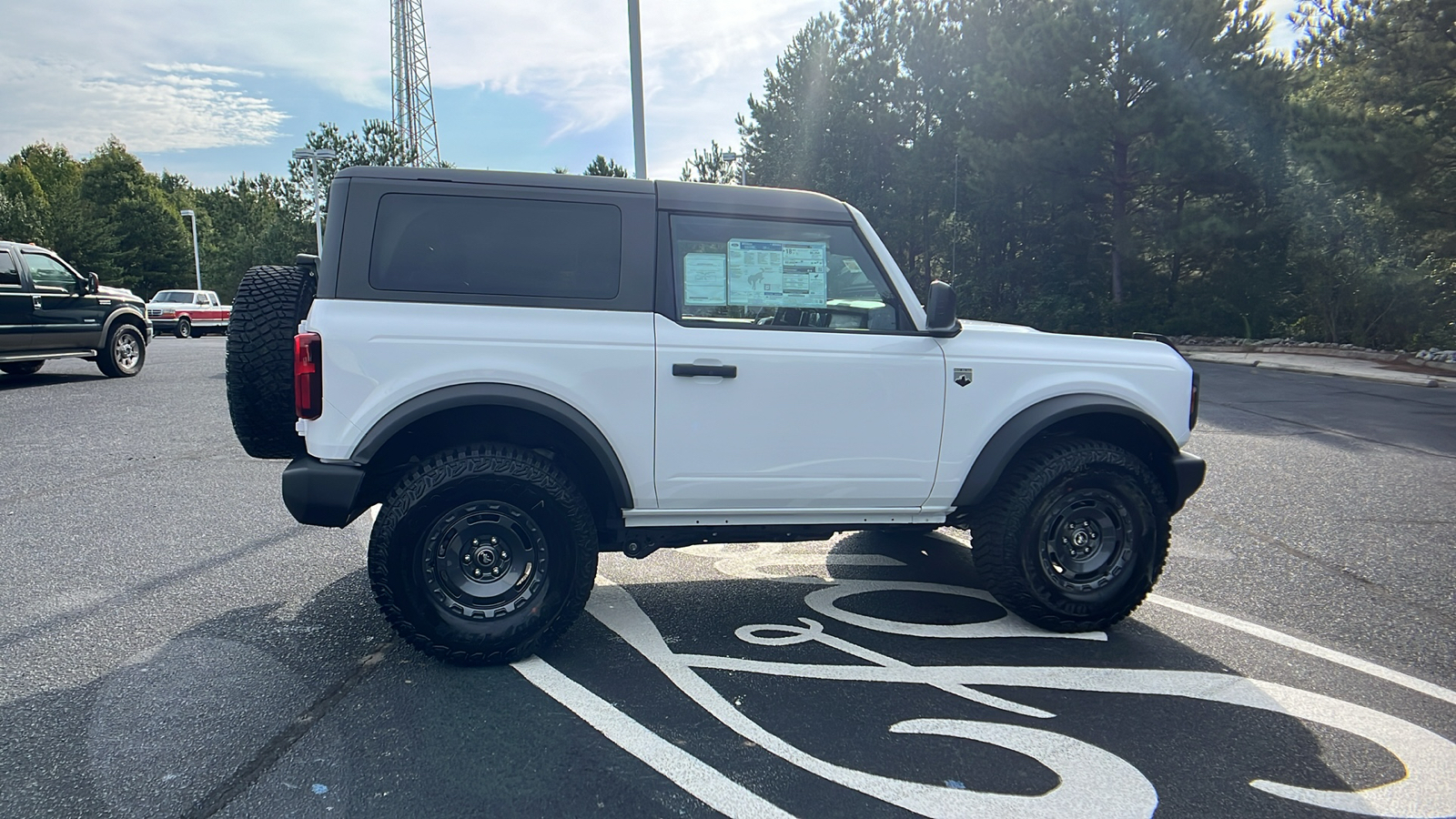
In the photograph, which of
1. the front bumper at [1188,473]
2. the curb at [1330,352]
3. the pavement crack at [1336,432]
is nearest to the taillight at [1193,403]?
the front bumper at [1188,473]

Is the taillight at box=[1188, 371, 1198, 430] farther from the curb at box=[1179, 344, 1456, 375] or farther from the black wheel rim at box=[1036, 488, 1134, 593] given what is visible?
the curb at box=[1179, 344, 1456, 375]

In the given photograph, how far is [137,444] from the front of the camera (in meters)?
7.99

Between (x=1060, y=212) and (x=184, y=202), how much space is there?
71060mm

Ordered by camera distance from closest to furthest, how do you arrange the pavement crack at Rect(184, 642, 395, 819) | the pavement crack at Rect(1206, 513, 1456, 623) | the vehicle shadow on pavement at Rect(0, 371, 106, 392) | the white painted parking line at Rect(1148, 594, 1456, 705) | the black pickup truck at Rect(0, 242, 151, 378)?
1. the pavement crack at Rect(184, 642, 395, 819)
2. the white painted parking line at Rect(1148, 594, 1456, 705)
3. the pavement crack at Rect(1206, 513, 1456, 623)
4. the black pickup truck at Rect(0, 242, 151, 378)
5. the vehicle shadow on pavement at Rect(0, 371, 106, 392)

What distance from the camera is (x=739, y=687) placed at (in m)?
3.31

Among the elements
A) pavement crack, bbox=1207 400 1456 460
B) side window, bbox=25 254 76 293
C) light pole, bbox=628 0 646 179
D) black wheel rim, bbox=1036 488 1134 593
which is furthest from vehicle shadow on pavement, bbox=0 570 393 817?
side window, bbox=25 254 76 293

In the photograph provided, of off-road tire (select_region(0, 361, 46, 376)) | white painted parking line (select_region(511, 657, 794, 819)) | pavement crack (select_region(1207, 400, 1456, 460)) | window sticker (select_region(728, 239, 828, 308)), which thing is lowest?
white painted parking line (select_region(511, 657, 794, 819))

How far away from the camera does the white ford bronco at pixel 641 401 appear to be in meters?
3.36

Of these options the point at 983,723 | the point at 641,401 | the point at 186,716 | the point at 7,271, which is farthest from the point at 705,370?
the point at 7,271

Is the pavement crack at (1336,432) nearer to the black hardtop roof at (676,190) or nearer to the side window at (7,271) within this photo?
the black hardtop roof at (676,190)

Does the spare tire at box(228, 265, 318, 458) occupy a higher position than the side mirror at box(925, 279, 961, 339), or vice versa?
the side mirror at box(925, 279, 961, 339)

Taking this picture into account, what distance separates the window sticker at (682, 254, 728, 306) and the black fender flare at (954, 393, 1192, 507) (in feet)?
4.43

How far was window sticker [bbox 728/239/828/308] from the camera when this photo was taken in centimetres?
369

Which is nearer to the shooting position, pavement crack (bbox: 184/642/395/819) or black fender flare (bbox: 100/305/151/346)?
pavement crack (bbox: 184/642/395/819)
